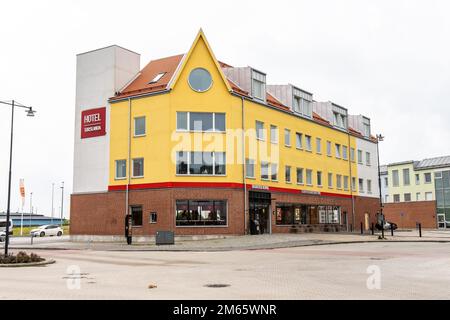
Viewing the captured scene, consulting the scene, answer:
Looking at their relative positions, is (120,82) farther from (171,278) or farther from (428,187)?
(428,187)

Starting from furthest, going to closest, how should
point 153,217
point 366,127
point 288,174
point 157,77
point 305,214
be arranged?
point 366,127, point 305,214, point 288,174, point 157,77, point 153,217

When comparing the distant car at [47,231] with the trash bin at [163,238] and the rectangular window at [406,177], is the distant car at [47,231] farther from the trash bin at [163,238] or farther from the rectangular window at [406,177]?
the rectangular window at [406,177]

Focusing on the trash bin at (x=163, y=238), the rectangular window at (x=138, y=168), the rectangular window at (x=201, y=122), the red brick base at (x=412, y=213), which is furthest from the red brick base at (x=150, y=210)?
the red brick base at (x=412, y=213)

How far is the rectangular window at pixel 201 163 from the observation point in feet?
121

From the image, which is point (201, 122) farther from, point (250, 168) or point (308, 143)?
point (308, 143)

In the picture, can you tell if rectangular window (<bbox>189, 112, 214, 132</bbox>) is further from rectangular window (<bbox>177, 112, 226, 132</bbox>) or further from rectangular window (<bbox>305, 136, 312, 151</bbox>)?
rectangular window (<bbox>305, 136, 312, 151</bbox>)

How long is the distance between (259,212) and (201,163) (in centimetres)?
664

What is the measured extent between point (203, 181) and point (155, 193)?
3.55 meters

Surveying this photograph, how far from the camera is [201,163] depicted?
37250 mm

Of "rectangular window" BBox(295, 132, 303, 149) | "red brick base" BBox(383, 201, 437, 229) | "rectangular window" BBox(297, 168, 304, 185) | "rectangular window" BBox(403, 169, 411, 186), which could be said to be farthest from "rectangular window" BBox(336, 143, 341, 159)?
"rectangular window" BBox(403, 169, 411, 186)

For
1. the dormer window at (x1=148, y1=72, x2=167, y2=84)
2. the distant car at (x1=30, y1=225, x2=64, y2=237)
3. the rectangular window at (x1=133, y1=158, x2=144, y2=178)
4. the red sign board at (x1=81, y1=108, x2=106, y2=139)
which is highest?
the dormer window at (x1=148, y1=72, x2=167, y2=84)

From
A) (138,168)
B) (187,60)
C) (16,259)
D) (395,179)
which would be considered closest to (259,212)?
(138,168)

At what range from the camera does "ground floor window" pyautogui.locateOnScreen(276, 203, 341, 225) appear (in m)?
43.2

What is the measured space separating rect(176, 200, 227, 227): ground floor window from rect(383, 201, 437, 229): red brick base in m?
45.7
